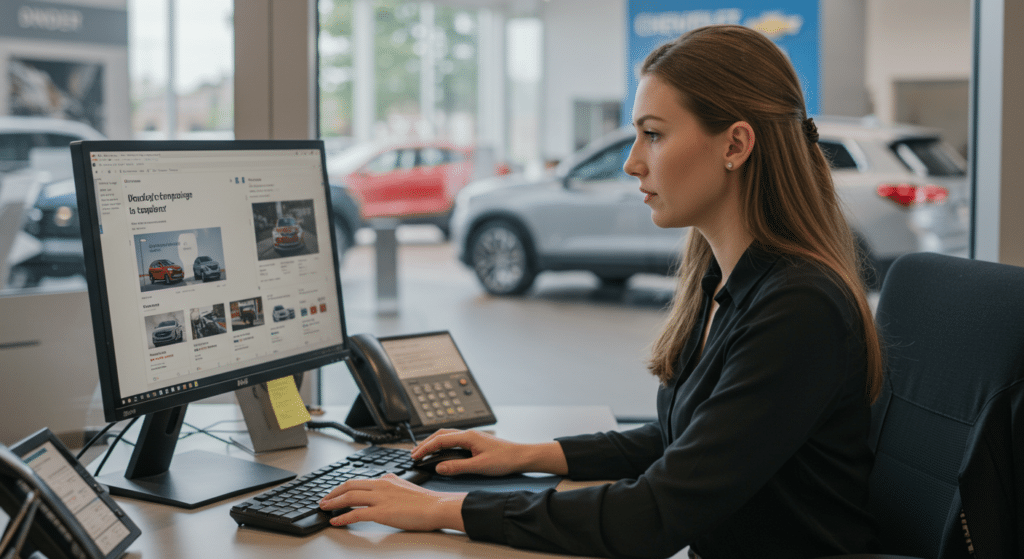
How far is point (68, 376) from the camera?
5.94ft

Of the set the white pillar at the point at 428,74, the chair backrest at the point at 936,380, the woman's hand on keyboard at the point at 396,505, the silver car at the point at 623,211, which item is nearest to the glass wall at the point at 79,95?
the woman's hand on keyboard at the point at 396,505

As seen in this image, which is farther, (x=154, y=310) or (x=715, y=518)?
(x=154, y=310)

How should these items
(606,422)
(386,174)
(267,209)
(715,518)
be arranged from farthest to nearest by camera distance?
1. (386,174)
2. (606,422)
3. (267,209)
4. (715,518)

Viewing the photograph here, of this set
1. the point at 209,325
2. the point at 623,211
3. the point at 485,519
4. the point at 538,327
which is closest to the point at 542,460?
the point at 485,519

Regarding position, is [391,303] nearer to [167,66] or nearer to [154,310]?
[167,66]

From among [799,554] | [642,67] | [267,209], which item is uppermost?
[642,67]

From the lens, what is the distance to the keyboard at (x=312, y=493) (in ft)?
3.46

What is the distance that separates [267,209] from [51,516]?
0.59m

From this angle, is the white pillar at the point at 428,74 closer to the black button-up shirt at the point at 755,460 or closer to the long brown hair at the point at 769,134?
the long brown hair at the point at 769,134

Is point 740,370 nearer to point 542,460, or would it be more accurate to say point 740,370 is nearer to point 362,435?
point 542,460

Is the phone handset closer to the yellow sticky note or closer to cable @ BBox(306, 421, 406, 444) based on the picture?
cable @ BBox(306, 421, 406, 444)

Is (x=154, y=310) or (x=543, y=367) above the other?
(x=154, y=310)

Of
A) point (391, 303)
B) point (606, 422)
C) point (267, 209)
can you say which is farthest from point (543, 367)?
point (267, 209)

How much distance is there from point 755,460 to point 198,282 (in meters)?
0.78
